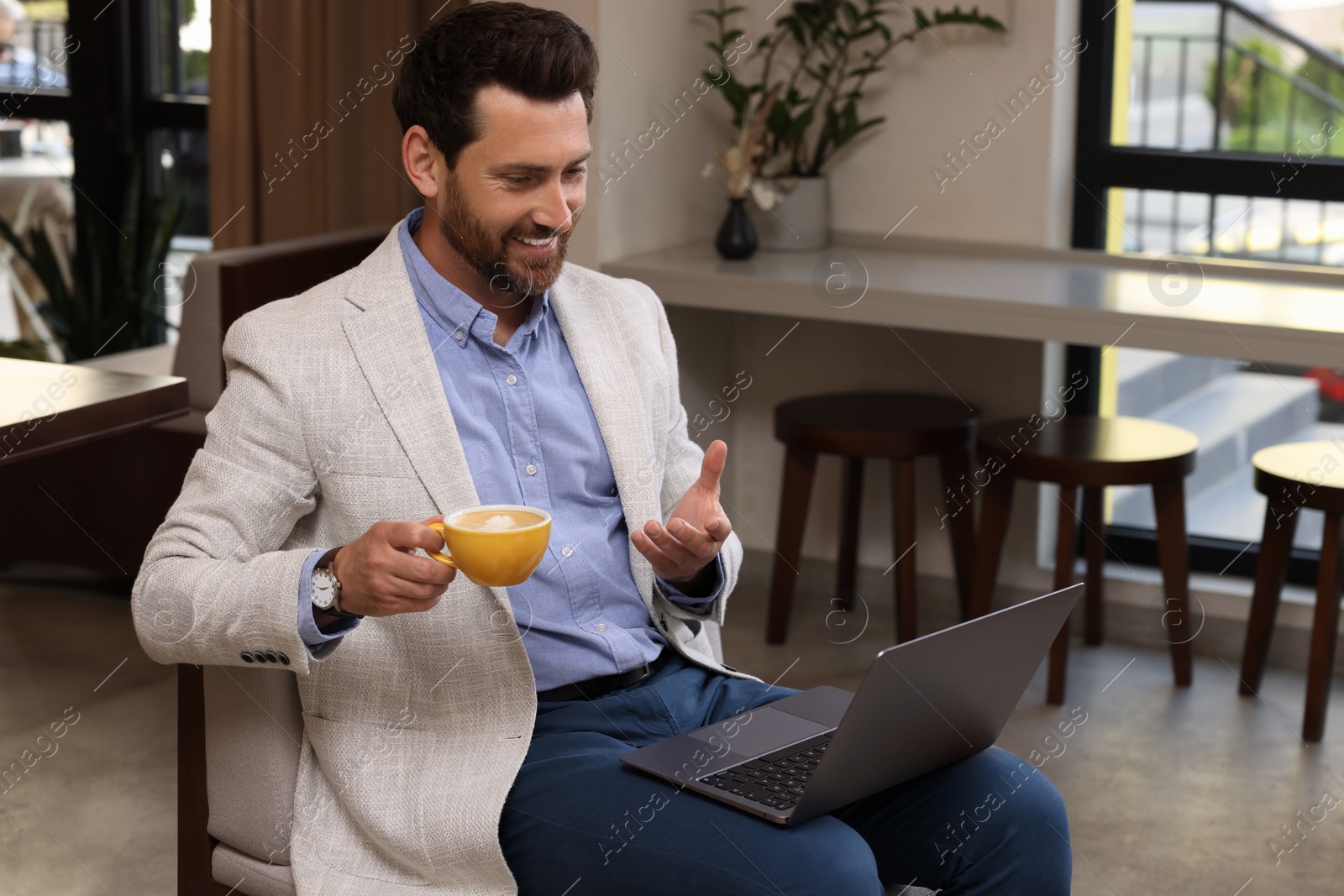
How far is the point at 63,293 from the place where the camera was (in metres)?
4.20

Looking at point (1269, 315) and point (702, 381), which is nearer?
point (1269, 315)

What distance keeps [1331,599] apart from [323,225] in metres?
2.78

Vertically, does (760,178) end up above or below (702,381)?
above

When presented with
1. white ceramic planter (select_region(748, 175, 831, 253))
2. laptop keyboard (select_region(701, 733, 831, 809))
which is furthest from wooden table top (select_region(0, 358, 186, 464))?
white ceramic planter (select_region(748, 175, 831, 253))

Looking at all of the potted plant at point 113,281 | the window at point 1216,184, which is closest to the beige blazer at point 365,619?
the window at point 1216,184

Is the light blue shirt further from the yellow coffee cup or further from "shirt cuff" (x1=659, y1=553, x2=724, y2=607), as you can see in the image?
the yellow coffee cup

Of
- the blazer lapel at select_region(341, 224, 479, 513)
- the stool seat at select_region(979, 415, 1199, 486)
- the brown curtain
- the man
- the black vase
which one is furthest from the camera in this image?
the brown curtain

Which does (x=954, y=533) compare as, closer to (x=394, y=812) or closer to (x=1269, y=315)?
(x=1269, y=315)

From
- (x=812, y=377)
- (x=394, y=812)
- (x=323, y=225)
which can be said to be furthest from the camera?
(x=323, y=225)

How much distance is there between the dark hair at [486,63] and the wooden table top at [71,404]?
842 mm

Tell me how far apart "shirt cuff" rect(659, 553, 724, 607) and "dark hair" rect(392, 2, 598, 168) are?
0.53 m

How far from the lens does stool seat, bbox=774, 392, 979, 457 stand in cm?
308

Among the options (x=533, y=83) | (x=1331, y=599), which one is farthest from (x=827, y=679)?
(x=533, y=83)

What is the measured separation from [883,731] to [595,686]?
38 cm
